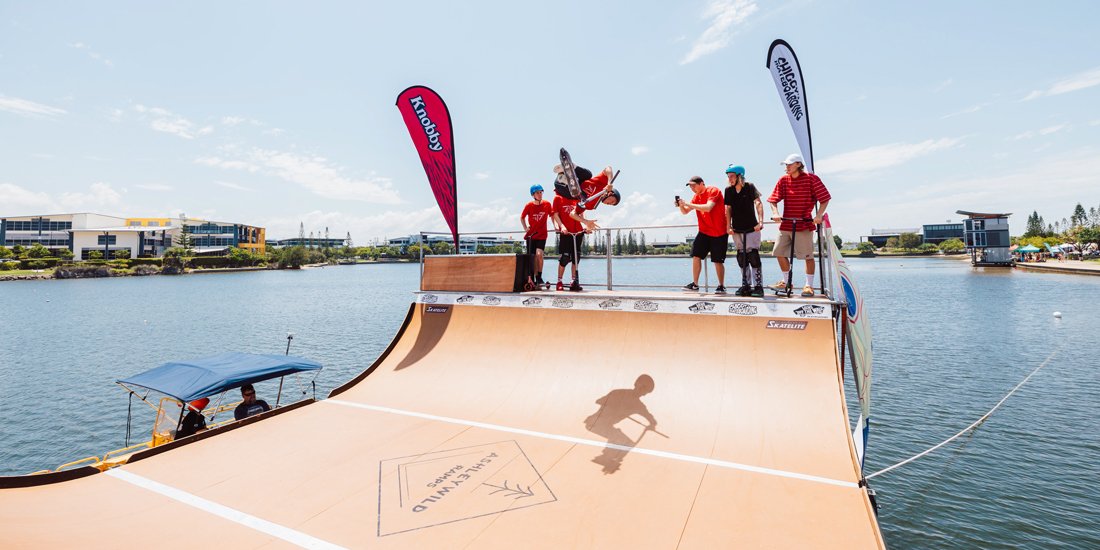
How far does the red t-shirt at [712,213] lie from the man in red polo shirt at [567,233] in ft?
8.23

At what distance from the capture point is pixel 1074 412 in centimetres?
1152

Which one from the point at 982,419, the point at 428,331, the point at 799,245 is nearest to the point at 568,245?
the point at 428,331

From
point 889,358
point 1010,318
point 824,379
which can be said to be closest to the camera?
point 824,379

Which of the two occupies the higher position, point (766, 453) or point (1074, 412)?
point (766, 453)

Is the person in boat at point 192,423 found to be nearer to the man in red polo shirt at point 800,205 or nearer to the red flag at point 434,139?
the red flag at point 434,139

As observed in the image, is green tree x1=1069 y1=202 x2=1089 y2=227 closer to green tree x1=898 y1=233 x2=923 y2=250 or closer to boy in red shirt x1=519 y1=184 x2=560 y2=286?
green tree x1=898 y1=233 x2=923 y2=250

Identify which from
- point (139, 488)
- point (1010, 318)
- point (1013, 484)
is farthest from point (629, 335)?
point (1010, 318)

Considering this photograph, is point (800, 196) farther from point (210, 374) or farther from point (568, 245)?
point (210, 374)

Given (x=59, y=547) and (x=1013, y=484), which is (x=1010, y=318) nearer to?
(x=1013, y=484)

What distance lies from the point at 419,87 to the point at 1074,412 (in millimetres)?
18590

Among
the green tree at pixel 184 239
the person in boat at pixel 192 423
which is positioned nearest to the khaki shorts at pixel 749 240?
the person in boat at pixel 192 423

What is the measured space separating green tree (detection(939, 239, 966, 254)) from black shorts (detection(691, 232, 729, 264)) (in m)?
190

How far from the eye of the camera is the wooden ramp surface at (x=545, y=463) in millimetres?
4078

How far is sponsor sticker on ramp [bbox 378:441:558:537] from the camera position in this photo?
4.38 metres
